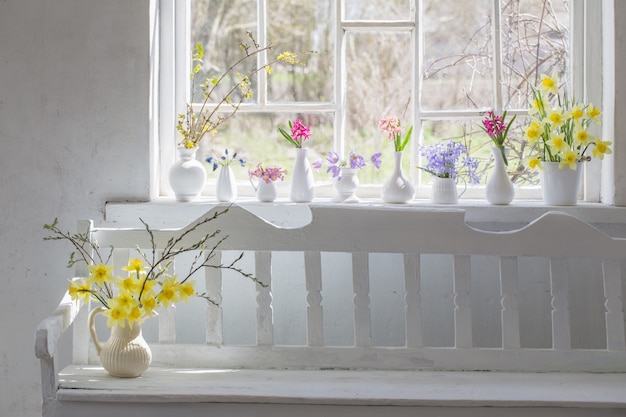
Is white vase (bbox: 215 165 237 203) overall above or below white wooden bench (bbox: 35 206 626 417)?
above

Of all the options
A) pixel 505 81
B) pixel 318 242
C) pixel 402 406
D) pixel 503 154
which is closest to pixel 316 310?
pixel 318 242

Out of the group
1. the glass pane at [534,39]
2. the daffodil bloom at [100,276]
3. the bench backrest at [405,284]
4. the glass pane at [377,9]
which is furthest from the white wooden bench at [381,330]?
the glass pane at [377,9]

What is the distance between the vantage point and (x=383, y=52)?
3.11m

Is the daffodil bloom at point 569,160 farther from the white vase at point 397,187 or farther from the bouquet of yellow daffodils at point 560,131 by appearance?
the white vase at point 397,187

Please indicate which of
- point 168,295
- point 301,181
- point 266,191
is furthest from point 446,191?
point 168,295

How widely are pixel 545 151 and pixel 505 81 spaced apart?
1.11ft

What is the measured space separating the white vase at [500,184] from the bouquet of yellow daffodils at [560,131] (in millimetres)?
107

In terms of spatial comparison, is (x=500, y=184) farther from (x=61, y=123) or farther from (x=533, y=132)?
(x=61, y=123)

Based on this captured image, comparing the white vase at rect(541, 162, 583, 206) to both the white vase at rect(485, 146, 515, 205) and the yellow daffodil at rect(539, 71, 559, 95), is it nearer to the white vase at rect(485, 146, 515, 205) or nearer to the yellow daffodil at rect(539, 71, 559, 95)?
the white vase at rect(485, 146, 515, 205)

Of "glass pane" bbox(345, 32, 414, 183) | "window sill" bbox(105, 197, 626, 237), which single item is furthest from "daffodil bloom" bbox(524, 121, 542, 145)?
"glass pane" bbox(345, 32, 414, 183)

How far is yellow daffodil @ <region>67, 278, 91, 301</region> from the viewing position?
244cm

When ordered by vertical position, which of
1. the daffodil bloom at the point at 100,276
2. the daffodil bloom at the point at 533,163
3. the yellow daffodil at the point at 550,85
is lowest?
the daffodil bloom at the point at 100,276

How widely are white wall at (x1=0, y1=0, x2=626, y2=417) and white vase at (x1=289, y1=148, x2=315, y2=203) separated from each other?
20.3 inches

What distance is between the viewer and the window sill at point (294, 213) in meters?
2.84
